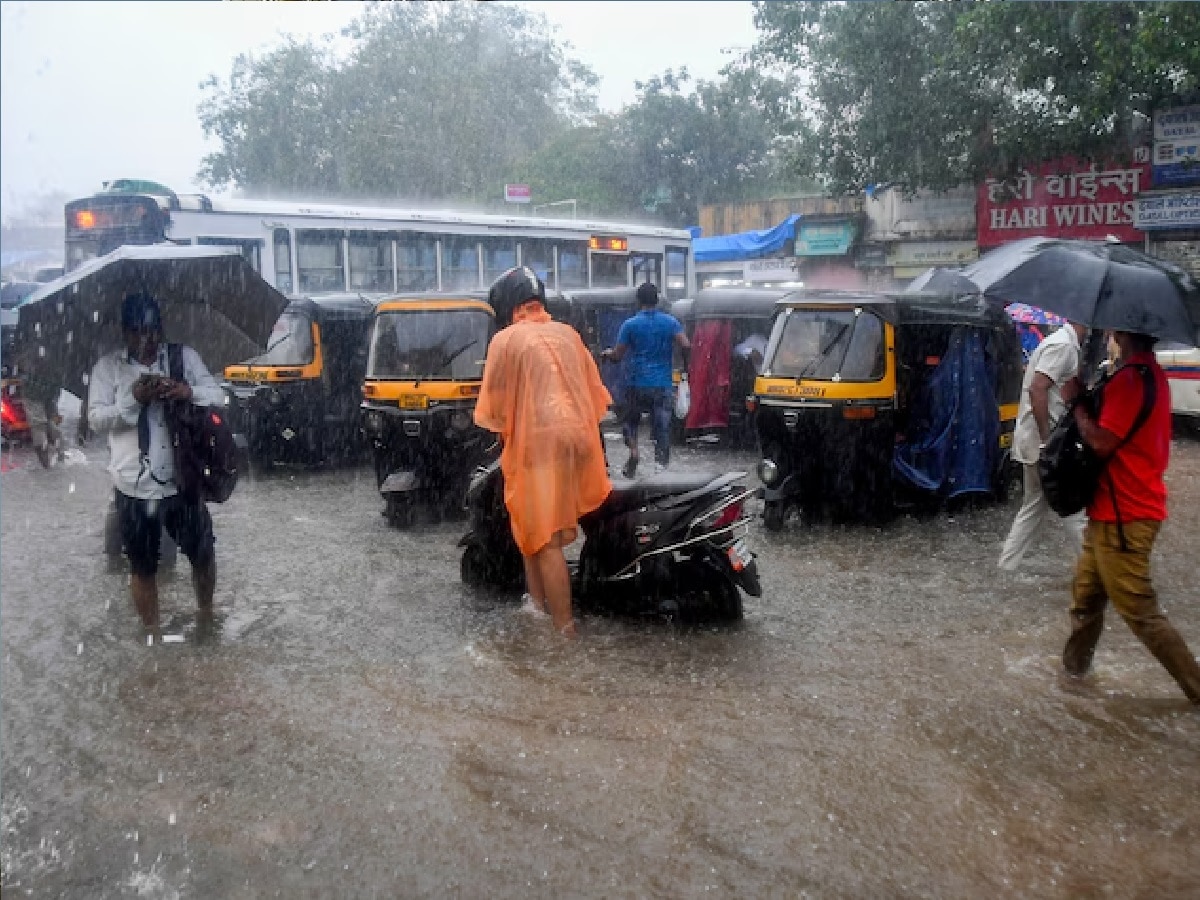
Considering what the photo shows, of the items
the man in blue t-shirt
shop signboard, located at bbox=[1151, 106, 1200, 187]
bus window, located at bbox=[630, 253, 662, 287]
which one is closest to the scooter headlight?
the man in blue t-shirt

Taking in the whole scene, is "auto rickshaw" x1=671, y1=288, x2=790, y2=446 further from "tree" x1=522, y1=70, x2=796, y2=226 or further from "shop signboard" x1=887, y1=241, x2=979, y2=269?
"tree" x1=522, y1=70, x2=796, y2=226

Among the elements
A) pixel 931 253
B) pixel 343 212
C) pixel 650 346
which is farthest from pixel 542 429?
pixel 931 253

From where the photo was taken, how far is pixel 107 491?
35.6 ft

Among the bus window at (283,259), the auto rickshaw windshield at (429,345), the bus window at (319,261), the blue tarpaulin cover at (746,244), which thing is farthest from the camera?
the blue tarpaulin cover at (746,244)

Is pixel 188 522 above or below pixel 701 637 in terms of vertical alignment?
above

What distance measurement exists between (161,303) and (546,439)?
227 centimetres

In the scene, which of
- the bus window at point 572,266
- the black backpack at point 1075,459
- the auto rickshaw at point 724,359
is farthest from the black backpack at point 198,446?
the bus window at point 572,266

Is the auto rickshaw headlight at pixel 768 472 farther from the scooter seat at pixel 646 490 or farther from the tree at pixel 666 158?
the tree at pixel 666 158

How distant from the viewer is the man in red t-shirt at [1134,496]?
4.61m

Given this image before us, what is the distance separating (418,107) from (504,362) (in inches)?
1273

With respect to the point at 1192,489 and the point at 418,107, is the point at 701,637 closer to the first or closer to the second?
the point at 1192,489

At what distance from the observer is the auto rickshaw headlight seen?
8594mm

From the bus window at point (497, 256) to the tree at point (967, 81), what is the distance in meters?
5.65

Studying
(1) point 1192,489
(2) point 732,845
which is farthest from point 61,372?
(1) point 1192,489
